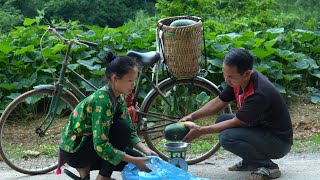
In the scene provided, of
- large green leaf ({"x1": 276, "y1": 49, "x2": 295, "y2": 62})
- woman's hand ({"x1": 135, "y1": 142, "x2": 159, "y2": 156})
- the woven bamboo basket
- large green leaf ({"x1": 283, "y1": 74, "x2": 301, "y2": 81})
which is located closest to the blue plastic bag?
woman's hand ({"x1": 135, "y1": 142, "x2": 159, "y2": 156})

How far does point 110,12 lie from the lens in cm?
2744

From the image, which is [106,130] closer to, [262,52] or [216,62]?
[216,62]

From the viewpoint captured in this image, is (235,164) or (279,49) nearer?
(235,164)

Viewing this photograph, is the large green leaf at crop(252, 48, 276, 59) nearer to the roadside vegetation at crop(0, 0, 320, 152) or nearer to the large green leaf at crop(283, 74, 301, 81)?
the roadside vegetation at crop(0, 0, 320, 152)

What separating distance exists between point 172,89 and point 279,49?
2116 millimetres

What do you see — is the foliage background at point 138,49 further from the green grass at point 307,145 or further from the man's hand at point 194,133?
the man's hand at point 194,133

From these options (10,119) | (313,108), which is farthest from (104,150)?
(313,108)

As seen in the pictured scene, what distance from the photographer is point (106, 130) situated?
12.9 ft

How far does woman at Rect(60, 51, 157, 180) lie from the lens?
392 cm

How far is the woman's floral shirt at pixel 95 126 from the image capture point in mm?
3902

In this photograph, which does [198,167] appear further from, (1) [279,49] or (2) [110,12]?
(2) [110,12]

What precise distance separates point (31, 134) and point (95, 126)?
1.91m

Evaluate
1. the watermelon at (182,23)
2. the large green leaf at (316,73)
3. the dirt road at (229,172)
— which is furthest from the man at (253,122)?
the large green leaf at (316,73)

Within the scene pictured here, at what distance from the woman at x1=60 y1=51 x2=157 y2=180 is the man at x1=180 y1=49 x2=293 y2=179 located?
56 centimetres
